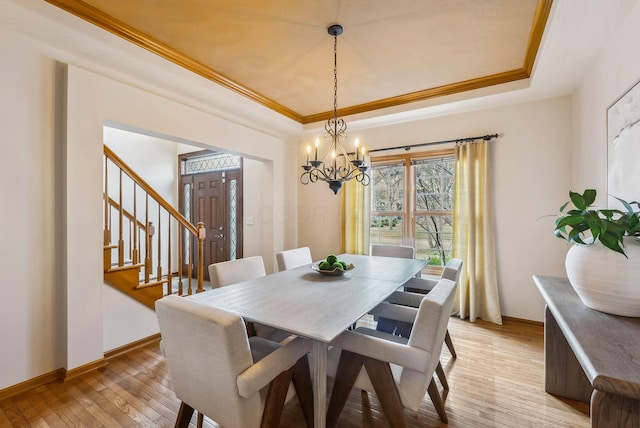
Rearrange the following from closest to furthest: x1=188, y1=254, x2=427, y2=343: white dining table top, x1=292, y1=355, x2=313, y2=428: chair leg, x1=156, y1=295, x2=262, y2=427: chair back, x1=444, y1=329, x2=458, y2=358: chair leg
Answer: x1=156, y1=295, x2=262, y2=427: chair back → x1=188, y1=254, x2=427, y2=343: white dining table top → x1=292, y1=355, x2=313, y2=428: chair leg → x1=444, y1=329, x2=458, y2=358: chair leg

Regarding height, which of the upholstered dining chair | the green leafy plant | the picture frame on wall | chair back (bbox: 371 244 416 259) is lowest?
the upholstered dining chair

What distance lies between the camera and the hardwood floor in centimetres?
173

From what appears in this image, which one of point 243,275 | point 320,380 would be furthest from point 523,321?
point 243,275

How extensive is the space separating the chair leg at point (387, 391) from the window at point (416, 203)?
257 centimetres

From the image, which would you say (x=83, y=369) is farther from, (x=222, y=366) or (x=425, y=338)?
(x=425, y=338)

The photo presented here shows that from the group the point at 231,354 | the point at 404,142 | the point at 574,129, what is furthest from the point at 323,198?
the point at 231,354

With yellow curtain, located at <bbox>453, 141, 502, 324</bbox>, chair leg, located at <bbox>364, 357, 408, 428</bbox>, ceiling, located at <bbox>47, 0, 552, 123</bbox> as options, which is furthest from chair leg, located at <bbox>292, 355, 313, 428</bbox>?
yellow curtain, located at <bbox>453, 141, 502, 324</bbox>

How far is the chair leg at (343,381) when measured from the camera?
1506mm

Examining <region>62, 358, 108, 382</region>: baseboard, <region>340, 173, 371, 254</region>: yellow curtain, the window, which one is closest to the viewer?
<region>62, 358, 108, 382</region>: baseboard

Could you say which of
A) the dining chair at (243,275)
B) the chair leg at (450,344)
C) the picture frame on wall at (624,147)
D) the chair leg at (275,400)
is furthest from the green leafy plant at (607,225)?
the dining chair at (243,275)

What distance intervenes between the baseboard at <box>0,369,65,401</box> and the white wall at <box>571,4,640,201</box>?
13.4ft

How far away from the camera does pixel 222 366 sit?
3.80ft

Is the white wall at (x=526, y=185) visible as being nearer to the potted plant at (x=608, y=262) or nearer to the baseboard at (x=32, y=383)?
the potted plant at (x=608, y=262)

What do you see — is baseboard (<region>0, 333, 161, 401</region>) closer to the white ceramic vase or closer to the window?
the window
